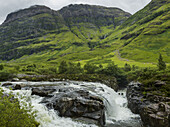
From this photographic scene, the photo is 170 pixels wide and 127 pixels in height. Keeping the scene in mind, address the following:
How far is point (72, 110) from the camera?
30.8 m

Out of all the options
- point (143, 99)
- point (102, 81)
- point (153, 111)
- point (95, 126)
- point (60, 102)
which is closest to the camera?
point (95, 126)

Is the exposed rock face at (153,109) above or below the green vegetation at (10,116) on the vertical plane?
below

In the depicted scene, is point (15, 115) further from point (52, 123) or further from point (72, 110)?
point (72, 110)

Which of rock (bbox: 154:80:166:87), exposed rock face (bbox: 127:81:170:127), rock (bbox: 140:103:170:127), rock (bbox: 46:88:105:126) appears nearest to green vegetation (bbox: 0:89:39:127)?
rock (bbox: 46:88:105:126)

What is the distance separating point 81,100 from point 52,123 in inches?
401

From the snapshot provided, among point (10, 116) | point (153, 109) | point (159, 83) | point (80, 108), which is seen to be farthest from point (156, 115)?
point (10, 116)

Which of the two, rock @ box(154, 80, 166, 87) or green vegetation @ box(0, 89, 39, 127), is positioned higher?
rock @ box(154, 80, 166, 87)

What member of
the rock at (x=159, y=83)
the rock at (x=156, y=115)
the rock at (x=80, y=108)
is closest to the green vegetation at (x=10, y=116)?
the rock at (x=80, y=108)

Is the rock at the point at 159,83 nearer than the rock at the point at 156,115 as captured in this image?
No

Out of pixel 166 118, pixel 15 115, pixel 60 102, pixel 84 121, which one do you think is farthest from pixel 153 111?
pixel 15 115

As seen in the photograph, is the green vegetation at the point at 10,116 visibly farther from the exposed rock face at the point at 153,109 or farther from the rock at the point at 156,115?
the exposed rock face at the point at 153,109

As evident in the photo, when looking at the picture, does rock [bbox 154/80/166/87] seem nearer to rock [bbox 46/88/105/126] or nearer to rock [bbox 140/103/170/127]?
rock [bbox 140/103/170/127]

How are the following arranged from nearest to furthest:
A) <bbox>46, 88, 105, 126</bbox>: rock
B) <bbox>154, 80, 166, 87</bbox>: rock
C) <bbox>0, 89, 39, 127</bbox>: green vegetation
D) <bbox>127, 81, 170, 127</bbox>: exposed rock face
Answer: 1. <bbox>0, 89, 39, 127</bbox>: green vegetation
2. <bbox>127, 81, 170, 127</bbox>: exposed rock face
3. <bbox>46, 88, 105, 126</bbox>: rock
4. <bbox>154, 80, 166, 87</bbox>: rock

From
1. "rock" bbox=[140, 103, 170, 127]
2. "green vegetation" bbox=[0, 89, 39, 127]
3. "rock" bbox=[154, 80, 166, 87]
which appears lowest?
"rock" bbox=[140, 103, 170, 127]
